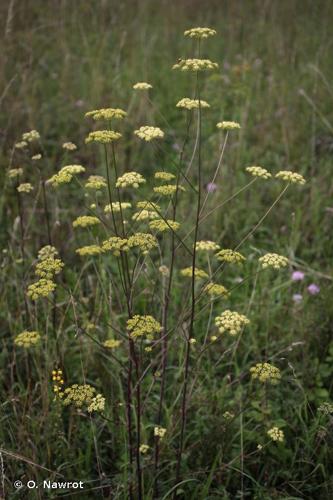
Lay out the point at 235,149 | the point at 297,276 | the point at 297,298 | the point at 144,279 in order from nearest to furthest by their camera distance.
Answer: the point at 297,298
the point at 297,276
the point at 144,279
the point at 235,149

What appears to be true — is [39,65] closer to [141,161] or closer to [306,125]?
[141,161]

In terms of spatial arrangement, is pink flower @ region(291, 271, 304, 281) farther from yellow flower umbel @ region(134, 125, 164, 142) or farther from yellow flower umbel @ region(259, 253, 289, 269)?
yellow flower umbel @ region(134, 125, 164, 142)

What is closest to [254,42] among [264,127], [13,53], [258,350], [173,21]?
[173,21]

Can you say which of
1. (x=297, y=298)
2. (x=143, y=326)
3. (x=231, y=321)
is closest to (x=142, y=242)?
(x=143, y=326)

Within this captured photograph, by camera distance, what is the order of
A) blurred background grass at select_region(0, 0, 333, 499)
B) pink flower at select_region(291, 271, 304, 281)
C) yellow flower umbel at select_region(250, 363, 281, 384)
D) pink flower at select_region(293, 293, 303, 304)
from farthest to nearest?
1. pink flower at select_region(291, 271, 304, 281)
2. pink flower at select_region(293, 293, 303, 304)
3. blurred background grass at select_region(0, 0, 333, 499)
4. yellow flower umbel at select_region(250, 363, 281, 384)

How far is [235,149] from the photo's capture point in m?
4.30

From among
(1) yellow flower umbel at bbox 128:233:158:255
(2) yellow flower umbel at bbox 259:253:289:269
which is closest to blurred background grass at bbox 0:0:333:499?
(1) yellow flower umbel at bbox 128:233:158:255

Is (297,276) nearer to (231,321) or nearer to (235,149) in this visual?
(231,321)

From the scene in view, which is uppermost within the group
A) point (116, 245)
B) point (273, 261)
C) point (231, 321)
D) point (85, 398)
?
point (116, 245)

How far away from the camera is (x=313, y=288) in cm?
292

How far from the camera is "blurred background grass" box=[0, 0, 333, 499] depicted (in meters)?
2.22

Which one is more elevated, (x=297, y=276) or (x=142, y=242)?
(x=142, y=242)

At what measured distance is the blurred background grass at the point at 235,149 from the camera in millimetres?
2225

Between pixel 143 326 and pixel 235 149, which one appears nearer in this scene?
pixel 143 326
